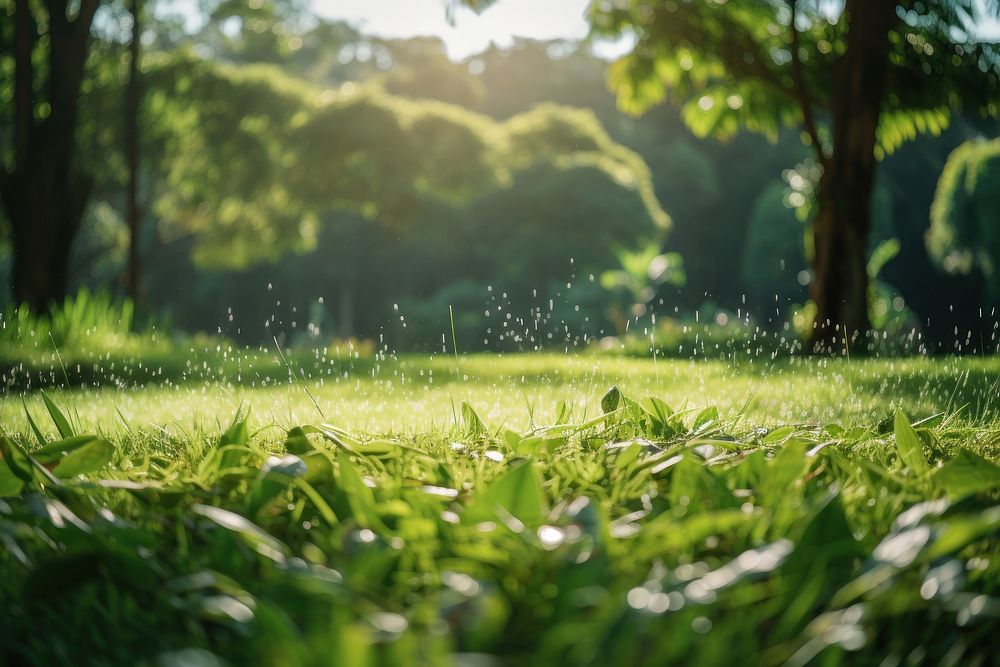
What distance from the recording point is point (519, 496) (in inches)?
48.1

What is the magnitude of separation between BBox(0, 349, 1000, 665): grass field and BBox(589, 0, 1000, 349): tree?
15.5ft

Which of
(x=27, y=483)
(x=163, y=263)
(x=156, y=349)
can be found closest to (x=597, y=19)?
(x=156, y=349)

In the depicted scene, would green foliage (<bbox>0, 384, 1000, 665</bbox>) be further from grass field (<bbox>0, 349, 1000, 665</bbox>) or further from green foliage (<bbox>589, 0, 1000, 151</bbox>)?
green foliage (<bbox>589, 0, 1000, 151</bbox>)

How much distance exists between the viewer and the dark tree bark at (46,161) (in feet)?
24.8

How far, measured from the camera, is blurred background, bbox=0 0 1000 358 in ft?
29.7

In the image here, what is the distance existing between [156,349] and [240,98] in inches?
461

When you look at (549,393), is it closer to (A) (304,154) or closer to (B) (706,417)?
(B) (706,417)

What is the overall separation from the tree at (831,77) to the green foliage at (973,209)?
1.72 ft

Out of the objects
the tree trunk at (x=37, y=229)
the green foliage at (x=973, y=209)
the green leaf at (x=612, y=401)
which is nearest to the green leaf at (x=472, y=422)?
the green leaf at (x=612, y=401)

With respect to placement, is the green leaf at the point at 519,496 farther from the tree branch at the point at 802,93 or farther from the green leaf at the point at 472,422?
the tree branch at the point at 802,93

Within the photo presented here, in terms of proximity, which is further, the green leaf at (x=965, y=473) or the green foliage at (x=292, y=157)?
the green foliage at (x=292, y=157)

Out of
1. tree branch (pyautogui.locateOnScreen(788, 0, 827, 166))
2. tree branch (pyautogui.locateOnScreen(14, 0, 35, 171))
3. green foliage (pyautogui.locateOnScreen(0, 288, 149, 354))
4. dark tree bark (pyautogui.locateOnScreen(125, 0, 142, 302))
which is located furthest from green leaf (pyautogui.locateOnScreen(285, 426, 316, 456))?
dark tree bark (pyautogui.locateOnScreen(125, 0, 142, 302))

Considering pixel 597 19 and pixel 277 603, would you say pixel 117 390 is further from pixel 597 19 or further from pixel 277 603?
pixel 597 19

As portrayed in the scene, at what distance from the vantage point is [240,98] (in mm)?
17000
